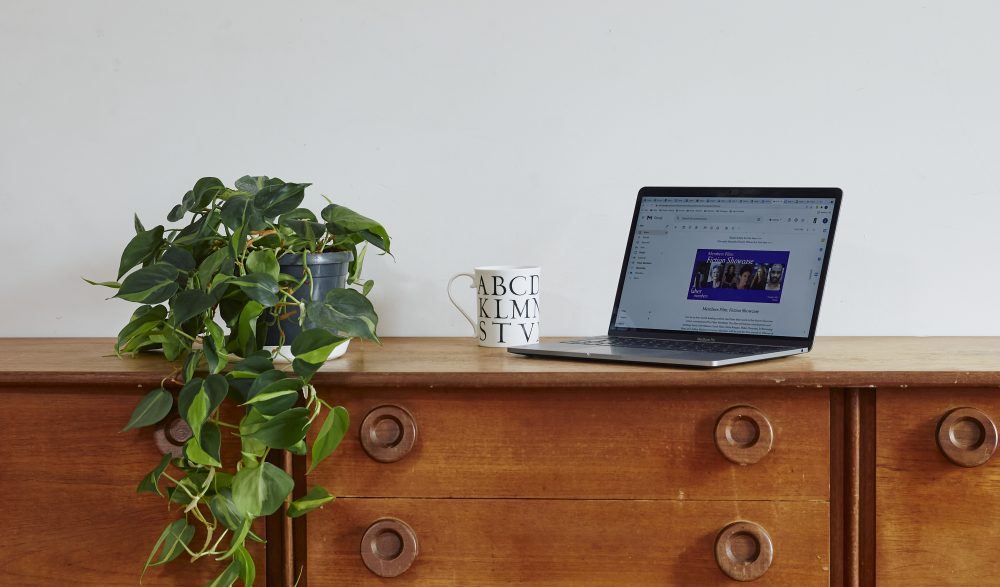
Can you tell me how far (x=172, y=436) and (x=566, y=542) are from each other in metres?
0.46

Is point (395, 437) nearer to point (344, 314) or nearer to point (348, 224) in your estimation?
point (344, 314)

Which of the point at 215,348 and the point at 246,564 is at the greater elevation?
the point at 215,348

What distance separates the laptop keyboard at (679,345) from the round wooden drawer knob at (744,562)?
0.65 ft

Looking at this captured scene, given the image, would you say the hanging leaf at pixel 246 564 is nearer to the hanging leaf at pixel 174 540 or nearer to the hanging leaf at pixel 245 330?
the hanging leaf at pixel 174 540

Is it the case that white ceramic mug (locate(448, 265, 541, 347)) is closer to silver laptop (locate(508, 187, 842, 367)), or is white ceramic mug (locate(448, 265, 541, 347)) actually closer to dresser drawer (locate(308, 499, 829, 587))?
silver laptop (locate(508, 187, 842, 367))

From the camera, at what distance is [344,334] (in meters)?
0.94

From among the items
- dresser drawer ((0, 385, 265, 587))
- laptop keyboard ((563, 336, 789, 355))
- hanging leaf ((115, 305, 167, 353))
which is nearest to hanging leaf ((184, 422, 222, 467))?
dresser drawer ((0, 385, 265, 587))

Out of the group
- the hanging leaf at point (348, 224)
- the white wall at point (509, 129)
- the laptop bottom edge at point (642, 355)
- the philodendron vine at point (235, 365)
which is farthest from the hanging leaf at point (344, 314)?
the white wall at point (509, 129)

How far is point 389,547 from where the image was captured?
0.96 metres

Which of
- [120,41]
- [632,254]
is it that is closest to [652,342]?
[632,254]

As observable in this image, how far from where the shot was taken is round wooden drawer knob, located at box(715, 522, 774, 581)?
918 mm

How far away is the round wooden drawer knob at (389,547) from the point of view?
0.94 meters

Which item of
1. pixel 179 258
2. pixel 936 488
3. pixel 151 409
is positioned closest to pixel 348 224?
pixel 179 258

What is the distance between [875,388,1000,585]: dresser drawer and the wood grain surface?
3cm
